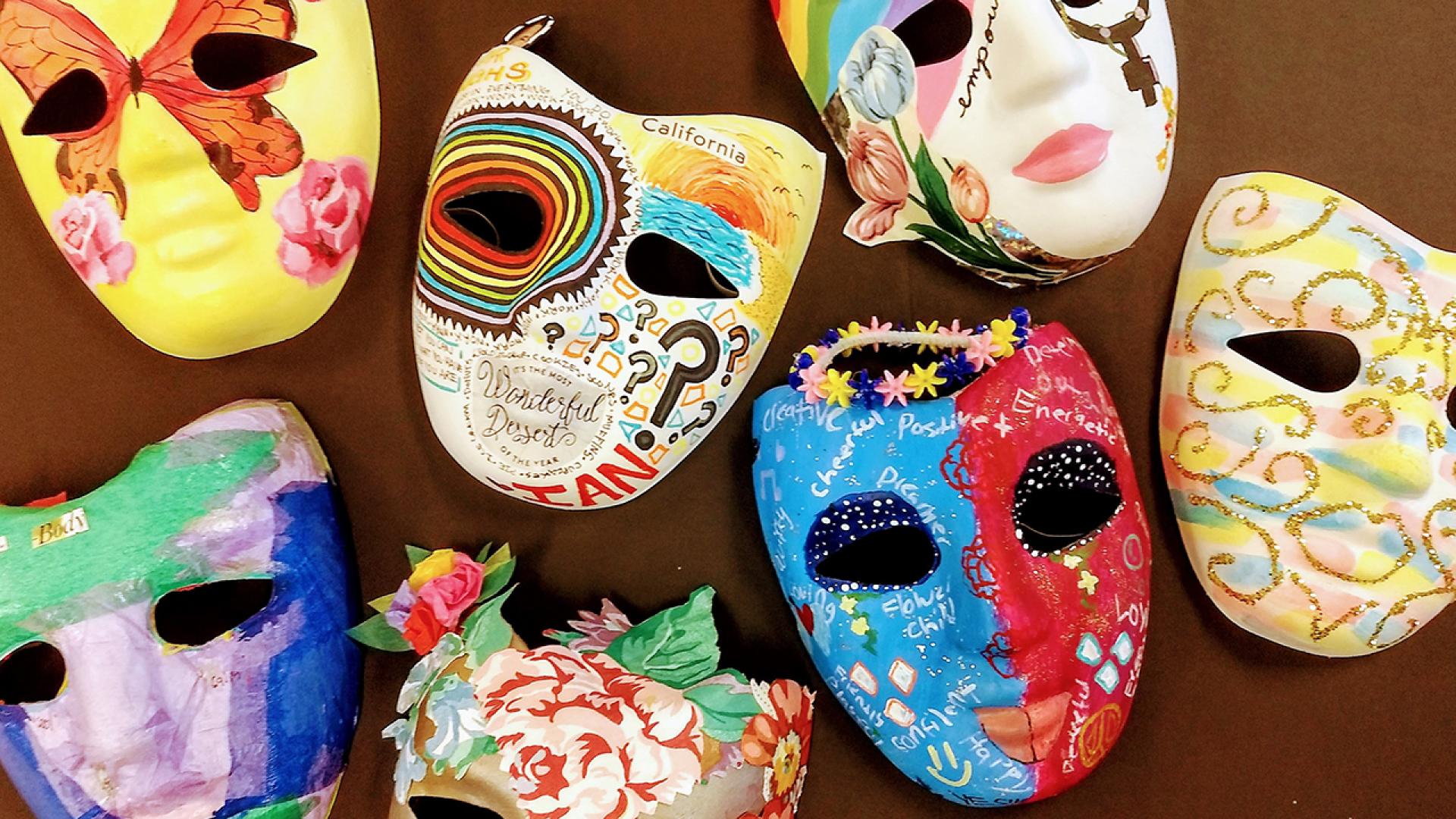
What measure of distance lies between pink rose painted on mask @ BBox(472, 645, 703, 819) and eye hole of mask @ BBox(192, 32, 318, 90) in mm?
673

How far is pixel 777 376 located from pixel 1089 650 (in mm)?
459

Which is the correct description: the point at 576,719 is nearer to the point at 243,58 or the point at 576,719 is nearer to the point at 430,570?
the point at 430,570

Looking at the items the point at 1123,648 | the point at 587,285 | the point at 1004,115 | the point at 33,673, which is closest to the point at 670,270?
the point at 587,285

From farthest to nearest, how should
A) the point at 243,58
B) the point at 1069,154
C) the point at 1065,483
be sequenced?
the point at 243,58, the point at 1065,483, the point at 1069,154

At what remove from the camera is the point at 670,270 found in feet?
3.59

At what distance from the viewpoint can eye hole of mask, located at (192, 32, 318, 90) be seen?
1.01 m

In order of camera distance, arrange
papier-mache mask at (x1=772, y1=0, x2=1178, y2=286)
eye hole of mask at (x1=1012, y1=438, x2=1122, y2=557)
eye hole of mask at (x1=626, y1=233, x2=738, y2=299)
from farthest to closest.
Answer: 1. eye hole of mask at (x1=626, y1=233, x2=738, y2=299)
2. eye hole of mask at (x1=1012, y1=438, x2=1122, y2=557)
3. papier-mache mask at (x1=772, y1=0, x2=1178, y2=286)

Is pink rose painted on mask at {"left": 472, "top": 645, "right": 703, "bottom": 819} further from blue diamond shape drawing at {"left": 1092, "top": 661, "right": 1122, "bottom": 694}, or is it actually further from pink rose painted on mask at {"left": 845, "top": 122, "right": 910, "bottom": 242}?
pink rose painted on mask at {"left": 845, "top": 122, "right": 910, "bottom": 242}

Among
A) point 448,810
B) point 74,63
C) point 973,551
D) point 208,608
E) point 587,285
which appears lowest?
point 448,810

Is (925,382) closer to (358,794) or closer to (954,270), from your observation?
(954,270)

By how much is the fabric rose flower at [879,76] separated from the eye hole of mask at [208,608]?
2.89 ft

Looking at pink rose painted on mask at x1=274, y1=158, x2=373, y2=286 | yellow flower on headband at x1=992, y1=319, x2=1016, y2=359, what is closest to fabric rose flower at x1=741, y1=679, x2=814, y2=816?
yellow flower on headband at x1=992, y1=319, x2=1016, y2=359

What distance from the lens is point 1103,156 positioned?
33.7 inches

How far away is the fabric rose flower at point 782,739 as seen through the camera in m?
0.94
